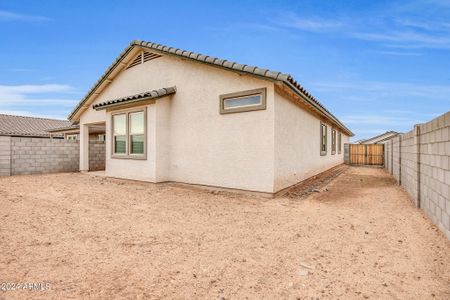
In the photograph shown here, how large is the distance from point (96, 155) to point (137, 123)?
6558 millimetres

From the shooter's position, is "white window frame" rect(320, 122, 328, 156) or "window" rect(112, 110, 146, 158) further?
"white window frame" rect(320, 122, 328, 156)

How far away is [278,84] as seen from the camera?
7070 mm

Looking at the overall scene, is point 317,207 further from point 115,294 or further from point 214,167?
point 115,294

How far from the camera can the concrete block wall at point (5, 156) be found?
11.9 metres

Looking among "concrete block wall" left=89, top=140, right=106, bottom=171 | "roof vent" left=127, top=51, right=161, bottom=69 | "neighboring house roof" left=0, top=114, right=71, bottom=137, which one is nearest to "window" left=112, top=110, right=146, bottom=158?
"roof vent" left=127, top=51, right=161, bottom=69

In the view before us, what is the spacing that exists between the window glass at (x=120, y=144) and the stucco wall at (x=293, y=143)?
6532mm

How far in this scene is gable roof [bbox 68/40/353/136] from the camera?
6.89 metres

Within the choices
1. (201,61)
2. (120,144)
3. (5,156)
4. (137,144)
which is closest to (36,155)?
(5,156)

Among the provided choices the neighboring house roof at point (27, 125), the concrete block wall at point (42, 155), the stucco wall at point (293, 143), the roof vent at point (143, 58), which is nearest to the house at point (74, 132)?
the neighboring house roof at point (27, 125)

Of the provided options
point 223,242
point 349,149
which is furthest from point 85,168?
point 349,149

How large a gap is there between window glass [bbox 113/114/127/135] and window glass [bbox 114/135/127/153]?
0.21 metres

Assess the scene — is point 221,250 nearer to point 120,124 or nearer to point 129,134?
point 129,134

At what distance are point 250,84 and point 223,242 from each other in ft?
16.5

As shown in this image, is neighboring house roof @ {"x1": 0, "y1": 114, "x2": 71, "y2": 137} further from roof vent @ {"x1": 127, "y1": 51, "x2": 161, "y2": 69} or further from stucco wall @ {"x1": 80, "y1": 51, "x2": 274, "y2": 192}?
stucco wall @ {"x1": 80, "y1": 51, "x2": 274, "y2": 192}
